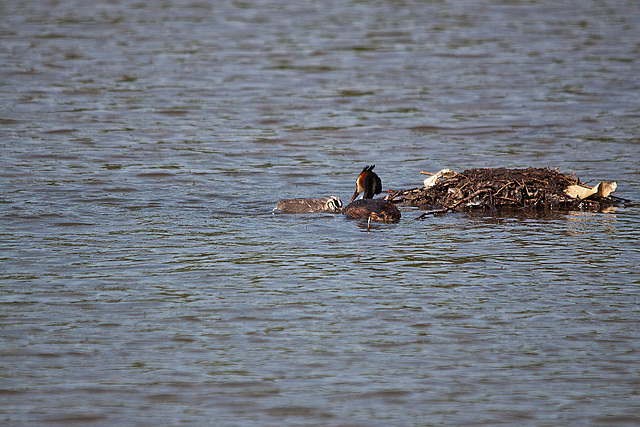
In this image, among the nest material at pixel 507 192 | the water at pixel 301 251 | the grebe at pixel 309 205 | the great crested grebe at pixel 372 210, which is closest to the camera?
the water at pixel 301 251

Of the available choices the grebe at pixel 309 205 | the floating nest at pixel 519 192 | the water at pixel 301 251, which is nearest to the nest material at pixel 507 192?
the floating nest at pixel 519 192

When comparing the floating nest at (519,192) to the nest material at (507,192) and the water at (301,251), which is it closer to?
the nest material at (507,192)

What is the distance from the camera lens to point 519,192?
10.1 m

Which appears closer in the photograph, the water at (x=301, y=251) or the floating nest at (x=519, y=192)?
the water at (x=301, y=251)

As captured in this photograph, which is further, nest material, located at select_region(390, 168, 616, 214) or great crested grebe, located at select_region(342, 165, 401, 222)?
nest material, located at select_region(390, 168, 616, 214)

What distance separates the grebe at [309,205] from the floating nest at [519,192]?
87 cm

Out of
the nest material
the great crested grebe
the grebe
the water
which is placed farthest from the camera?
the nest material

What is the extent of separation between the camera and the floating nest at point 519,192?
33.2ft

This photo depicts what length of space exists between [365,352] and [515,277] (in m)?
2.01

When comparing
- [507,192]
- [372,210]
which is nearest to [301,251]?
[372,210]

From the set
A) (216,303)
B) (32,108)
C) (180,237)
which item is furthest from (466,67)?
(216,303)

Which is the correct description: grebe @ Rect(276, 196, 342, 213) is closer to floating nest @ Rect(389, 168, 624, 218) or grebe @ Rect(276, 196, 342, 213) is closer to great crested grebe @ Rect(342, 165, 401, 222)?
great crested grebe @ Rect(342, 165, 401, 222)

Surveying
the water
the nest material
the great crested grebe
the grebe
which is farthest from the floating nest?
the grebe

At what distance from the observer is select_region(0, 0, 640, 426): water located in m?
5.63
